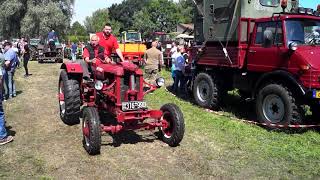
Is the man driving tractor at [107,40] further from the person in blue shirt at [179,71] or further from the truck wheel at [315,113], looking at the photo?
the person in blue shirt at [179,71]

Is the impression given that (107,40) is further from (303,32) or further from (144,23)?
(144,23)

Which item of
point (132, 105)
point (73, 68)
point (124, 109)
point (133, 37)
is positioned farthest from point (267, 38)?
point (133, 37)

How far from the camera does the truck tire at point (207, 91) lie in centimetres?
1065

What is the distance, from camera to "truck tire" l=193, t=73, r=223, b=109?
10647 millimetres

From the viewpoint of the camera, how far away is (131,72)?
7004 millimetres

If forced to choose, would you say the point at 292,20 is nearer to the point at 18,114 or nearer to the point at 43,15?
the point at 18,114

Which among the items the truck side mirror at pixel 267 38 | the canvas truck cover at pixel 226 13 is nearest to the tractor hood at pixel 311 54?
the truck side mirror at pixel 267 38

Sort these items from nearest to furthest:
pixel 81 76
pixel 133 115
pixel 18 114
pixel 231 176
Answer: pixel 231 176 → pixel 133 115 → pixel 81 76 → pixel 18 114

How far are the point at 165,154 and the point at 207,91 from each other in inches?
180

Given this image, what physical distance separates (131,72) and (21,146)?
→ 221cm

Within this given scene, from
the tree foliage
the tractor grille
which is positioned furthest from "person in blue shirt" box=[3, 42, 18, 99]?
the tree foliage

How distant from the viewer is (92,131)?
6262mm

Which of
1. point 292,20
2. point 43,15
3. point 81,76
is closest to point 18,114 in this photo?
point 81,76

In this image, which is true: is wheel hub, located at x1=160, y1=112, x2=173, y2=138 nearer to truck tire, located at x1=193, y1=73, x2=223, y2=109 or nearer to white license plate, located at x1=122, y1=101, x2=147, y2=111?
white license plate, located at x1=122, y1=101, x2=147, y2=111
